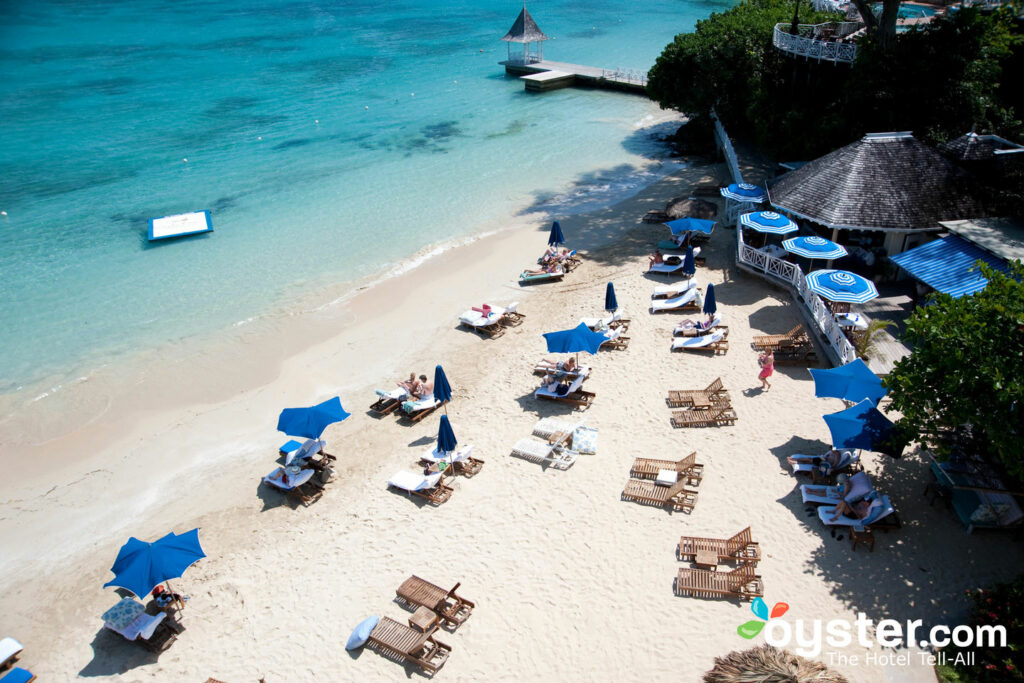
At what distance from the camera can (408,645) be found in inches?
414

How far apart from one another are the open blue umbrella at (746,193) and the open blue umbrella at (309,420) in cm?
1645

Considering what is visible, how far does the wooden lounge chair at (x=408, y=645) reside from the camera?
34.2 feet

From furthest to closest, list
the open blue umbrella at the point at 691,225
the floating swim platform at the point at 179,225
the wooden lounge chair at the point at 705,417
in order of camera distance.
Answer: the floating swim platform at the point at 179,225 → the open blue umbrella at the point at 691,225 → the wooden lounge chair at the point at 705,417

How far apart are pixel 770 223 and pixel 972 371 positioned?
10.8m

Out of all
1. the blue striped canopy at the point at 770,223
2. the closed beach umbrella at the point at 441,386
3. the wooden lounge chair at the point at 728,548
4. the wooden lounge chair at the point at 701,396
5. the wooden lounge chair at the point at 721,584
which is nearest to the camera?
the wooden lounge chair at the point at 721,584

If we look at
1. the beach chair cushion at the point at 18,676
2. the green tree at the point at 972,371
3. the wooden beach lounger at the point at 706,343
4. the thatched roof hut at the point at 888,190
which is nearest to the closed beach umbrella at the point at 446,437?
the wooden beach lounger at the point at 706,343

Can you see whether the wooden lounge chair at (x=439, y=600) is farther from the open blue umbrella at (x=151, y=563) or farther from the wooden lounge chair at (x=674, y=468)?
the wooden lounge chair at (x=674, y=468)

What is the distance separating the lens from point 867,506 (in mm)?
11859

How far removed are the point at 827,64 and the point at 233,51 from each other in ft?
210

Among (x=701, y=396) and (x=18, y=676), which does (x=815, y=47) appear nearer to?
(x=701, y=396)

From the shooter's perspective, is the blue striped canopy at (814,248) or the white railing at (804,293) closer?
the white railing at (804,293)

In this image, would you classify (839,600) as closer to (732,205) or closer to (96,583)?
(96,583)

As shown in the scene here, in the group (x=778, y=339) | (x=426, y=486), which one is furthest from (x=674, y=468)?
(x=778, y=339)

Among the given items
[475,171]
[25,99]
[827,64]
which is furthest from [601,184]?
[25,99]
